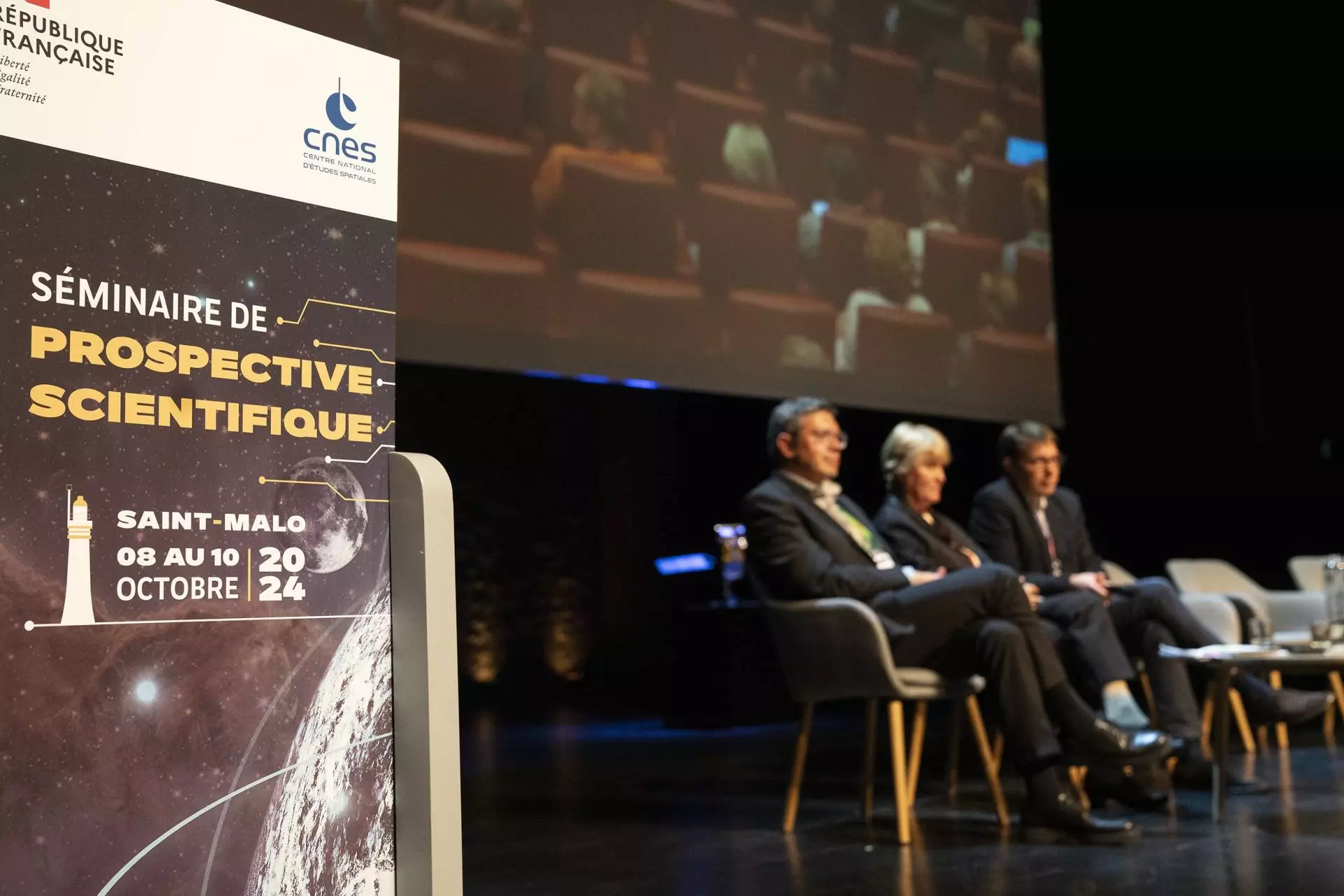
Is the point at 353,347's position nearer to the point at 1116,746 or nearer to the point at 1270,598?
the point at 1116,746

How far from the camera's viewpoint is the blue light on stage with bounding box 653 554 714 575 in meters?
7.63

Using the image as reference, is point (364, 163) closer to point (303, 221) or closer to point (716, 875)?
point (303, 221)

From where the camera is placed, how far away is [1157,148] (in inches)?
269

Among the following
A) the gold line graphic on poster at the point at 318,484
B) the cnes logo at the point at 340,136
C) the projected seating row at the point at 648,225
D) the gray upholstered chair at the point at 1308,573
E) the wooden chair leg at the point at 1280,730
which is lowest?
the wooden chair leg at the point at 1280,730

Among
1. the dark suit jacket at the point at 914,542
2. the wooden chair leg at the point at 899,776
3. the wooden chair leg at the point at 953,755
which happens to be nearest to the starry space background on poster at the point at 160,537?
the wooden chair leg at the point at 899,776

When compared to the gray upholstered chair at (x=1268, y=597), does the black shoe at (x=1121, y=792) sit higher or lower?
lower

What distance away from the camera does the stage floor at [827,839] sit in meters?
2.66

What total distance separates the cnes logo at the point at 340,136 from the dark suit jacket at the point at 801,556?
213 centimetres

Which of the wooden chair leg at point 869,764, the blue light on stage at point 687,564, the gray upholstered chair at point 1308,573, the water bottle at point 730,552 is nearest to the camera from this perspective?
the wooden chair leg at point 869,764

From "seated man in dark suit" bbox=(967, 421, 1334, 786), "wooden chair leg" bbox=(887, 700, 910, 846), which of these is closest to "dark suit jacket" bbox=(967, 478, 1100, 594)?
"seated man in dark suit" bbox=(967, 421, 1334, 786)

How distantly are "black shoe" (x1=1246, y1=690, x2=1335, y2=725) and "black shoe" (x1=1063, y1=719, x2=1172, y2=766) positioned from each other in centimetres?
76

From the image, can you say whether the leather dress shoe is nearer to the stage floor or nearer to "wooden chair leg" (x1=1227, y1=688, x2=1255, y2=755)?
the stage floor

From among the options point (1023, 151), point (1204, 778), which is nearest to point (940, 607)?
point (1204, 778)

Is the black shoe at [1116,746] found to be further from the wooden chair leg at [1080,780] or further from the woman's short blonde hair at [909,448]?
the woman's short blonde hair at [909,448]
